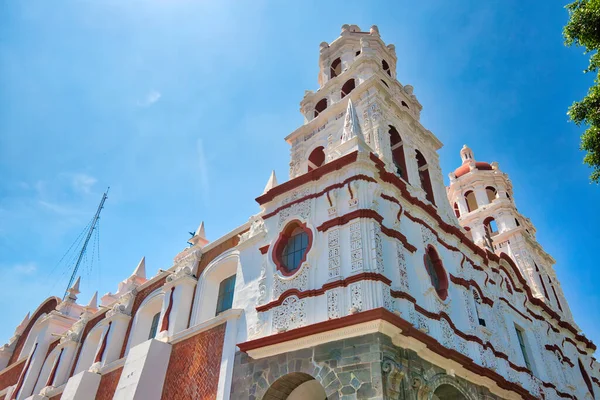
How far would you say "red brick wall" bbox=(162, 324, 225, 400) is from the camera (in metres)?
11.6

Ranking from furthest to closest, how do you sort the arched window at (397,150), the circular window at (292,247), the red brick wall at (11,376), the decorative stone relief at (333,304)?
the red brick wall at (11,376)
the arched window at (397,150)
the circular window at (292,247)
the decorative stone relief at (333,304)

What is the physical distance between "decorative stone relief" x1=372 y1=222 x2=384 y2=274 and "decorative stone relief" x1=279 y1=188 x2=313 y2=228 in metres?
2.09

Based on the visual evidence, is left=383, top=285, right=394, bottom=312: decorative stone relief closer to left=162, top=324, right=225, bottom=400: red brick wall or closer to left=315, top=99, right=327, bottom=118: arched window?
left=162, top=324, right=225, bottom=400: red brick wall

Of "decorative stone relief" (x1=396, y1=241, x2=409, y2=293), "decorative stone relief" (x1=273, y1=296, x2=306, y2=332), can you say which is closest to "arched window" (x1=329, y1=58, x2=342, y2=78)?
"decorative stone relief" (x1=396, y1=241, x2=409, y2=293)

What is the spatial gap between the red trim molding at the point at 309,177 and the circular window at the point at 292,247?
1.23 m

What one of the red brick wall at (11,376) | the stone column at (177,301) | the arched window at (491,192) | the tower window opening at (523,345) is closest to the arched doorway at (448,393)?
the tower window opening at (523,345)

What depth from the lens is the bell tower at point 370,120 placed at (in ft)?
49.9

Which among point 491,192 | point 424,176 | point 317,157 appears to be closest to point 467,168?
point 491,192

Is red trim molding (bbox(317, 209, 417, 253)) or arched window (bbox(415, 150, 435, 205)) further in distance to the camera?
arched window (bbox(415, 150, 435, 205))

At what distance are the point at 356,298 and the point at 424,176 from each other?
8921 mm

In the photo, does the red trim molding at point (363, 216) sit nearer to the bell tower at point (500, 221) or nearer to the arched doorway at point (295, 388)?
the arched doorway at point (295, 388)

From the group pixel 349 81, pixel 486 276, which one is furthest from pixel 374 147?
pixel 486 276

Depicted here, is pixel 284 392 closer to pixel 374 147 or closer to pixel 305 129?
pixel 374 147

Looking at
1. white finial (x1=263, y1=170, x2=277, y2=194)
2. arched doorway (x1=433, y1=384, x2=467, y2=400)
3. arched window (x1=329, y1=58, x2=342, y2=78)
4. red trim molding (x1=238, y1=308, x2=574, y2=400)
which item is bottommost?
arched doorway (x1=433, y1=384, x2=467, y2=400)
